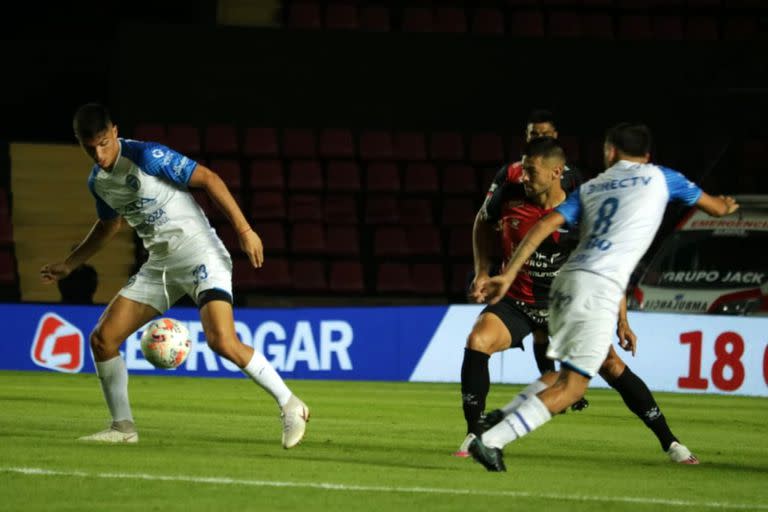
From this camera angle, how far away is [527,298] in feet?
27.7

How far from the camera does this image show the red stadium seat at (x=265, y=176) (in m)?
19.8

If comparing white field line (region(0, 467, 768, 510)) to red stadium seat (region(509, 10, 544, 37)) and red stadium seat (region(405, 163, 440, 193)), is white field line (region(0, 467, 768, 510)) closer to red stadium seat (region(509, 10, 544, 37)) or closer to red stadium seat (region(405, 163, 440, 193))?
red stadium seat (region(405, 163, 440, 193))

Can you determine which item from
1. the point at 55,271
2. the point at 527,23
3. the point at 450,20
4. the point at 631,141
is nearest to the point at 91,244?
the point at 55,271

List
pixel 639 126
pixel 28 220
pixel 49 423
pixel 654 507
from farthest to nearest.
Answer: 1. pixel 28 220
2. pixel 49 423
3. pixel 639 126
4. pixel 654 507

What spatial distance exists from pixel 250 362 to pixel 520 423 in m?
1.71

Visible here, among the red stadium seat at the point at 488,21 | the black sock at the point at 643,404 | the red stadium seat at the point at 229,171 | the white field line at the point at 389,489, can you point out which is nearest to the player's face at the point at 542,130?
the black sock at the point at 643,404

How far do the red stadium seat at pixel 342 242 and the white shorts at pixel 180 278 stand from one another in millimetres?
11286

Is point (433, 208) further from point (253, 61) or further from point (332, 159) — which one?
point (253, 61)

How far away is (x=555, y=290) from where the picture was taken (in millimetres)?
7238

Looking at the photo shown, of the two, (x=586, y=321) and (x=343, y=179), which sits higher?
(x=586, y=321)

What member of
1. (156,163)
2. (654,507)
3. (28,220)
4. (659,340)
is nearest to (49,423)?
(156,163)

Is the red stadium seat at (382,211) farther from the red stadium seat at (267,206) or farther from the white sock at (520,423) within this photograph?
the white sock at (520,423)

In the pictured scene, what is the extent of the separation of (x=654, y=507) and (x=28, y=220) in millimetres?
14851

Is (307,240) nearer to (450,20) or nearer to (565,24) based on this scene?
(450,20)
